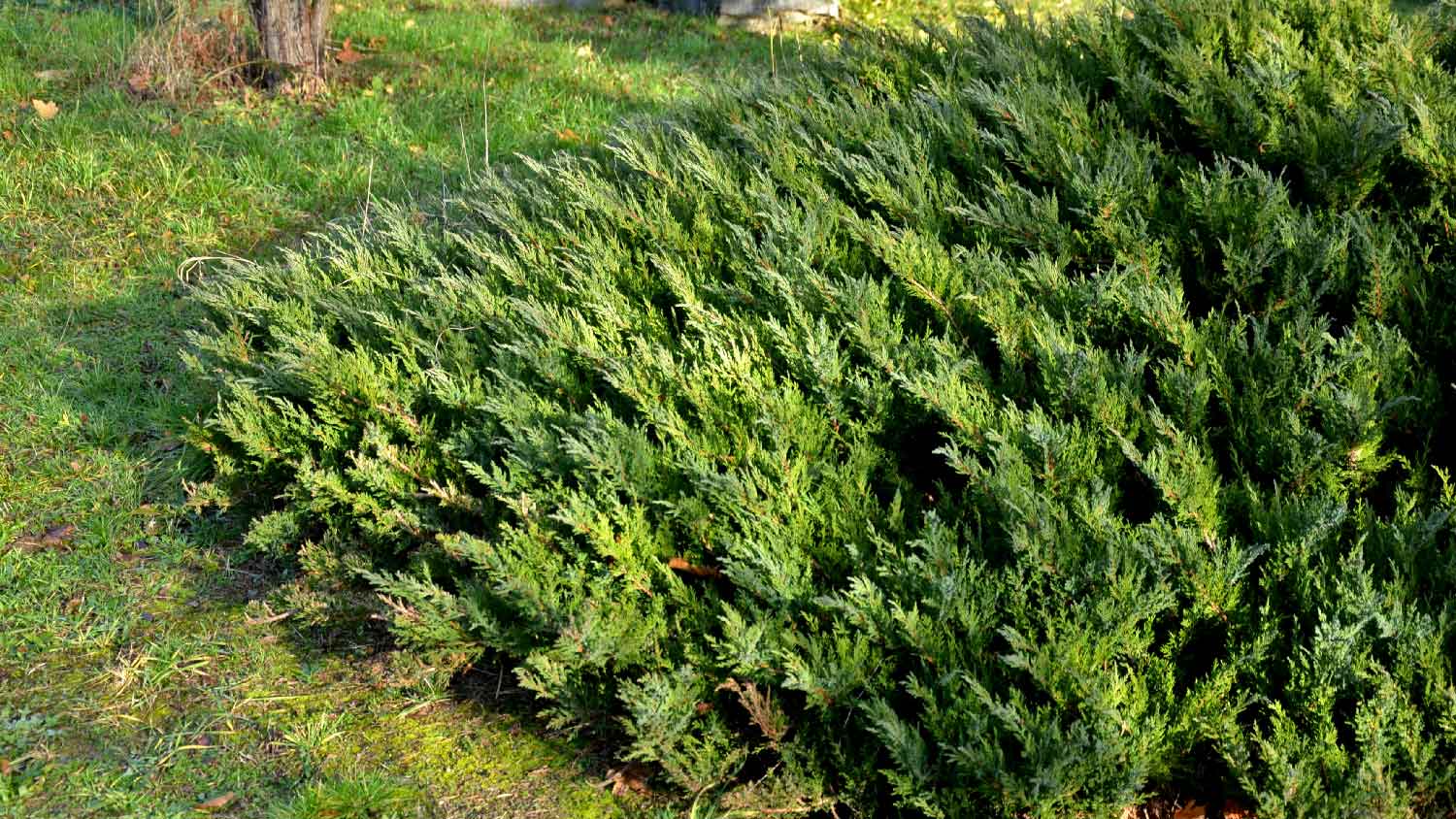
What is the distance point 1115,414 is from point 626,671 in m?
1.46

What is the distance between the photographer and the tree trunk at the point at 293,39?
7.18 meters

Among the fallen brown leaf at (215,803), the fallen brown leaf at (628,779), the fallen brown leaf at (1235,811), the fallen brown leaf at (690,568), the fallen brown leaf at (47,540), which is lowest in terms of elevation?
the fallen brown leaf at (215,803)

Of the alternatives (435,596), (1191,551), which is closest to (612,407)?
(435,596)

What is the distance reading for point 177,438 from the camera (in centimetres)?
454

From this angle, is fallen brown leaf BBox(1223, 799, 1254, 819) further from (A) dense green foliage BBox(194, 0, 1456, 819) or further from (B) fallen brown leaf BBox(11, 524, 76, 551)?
(B) fallen brown leaf BBox(11, 524, 76, 551)

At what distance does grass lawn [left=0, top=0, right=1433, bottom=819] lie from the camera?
306cm

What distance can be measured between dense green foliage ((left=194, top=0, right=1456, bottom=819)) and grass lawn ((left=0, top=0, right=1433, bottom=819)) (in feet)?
0.85

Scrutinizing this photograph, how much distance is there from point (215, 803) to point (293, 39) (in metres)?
5.60

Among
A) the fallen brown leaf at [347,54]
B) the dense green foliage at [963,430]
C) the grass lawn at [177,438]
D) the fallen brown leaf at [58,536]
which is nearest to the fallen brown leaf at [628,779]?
the grass lawn at [177,438]

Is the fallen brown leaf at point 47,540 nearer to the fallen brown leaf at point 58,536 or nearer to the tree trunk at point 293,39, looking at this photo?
the fallen brown leaf at point 58,536

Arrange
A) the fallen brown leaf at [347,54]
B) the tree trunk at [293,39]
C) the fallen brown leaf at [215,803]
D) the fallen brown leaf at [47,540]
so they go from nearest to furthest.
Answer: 1. the fallen brown leaf at [215,803]
2. the fallen brown leaf at [47,540]
3. the tree trunk at [293,39]
4. the fallen brown leaf at [347,54]

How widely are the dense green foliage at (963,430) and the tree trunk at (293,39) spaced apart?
3269 millimetres

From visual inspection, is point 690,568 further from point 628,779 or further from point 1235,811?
point 1235,811

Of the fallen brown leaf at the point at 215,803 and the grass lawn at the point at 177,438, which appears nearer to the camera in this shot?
the fallen brown leaf at the point at 215,803
